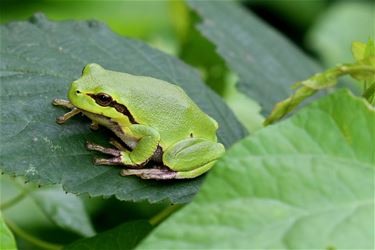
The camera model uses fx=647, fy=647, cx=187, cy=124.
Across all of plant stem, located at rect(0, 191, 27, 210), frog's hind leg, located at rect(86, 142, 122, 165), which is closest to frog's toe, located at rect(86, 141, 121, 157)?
frog's hind leg, located at rect(86, 142, 122, 165)

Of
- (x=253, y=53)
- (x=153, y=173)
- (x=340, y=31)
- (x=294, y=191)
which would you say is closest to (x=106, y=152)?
(x=153, y=173)

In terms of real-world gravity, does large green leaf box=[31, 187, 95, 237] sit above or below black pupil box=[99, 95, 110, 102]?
below

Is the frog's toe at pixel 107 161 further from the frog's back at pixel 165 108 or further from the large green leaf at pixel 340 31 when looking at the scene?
the large green leaf at pixel 340 31

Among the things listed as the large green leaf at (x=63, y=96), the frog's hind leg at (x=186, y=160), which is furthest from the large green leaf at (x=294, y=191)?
the frog's hind leg at (x=186, y=160)

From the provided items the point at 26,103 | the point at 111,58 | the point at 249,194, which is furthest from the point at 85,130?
the point at 249,194

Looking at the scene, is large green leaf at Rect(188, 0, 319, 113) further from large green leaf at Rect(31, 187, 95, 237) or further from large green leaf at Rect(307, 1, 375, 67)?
large green leaf at Rect(307, 1, 375, 67)

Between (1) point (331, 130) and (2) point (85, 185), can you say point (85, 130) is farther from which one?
(1) point (331, 130)
